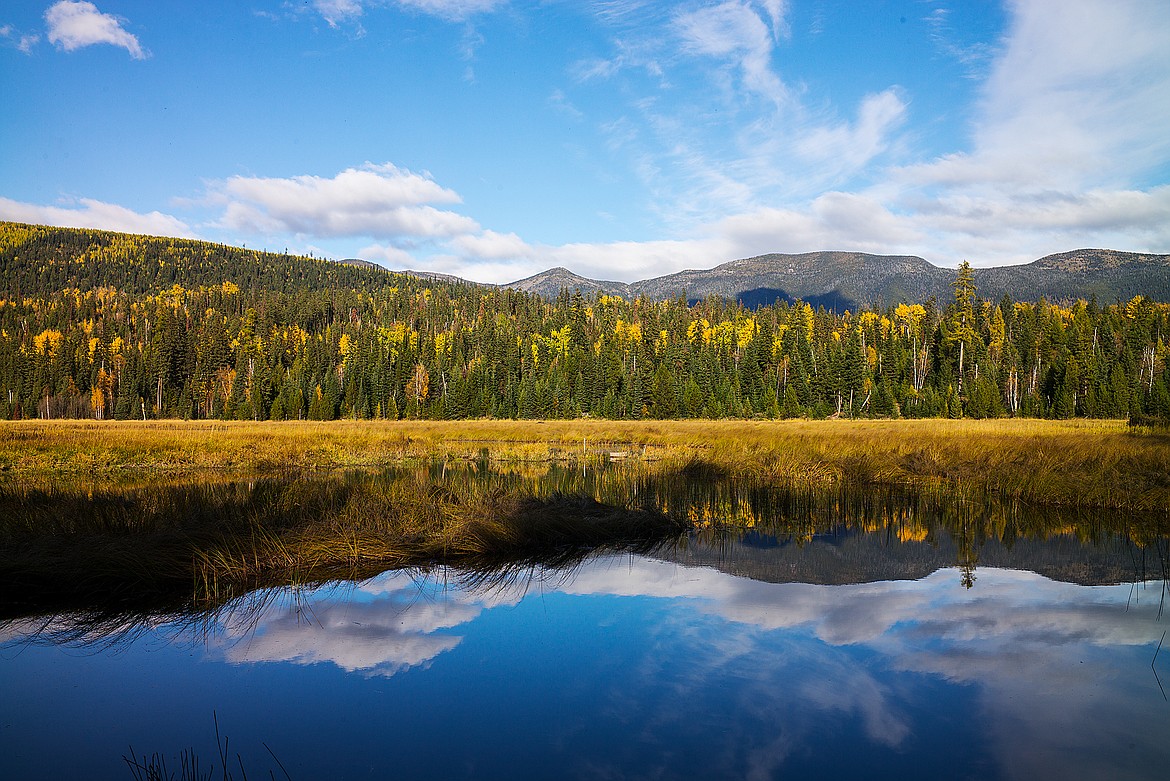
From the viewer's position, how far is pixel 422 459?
31156mm

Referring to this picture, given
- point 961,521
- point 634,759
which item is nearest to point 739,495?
point 961,521

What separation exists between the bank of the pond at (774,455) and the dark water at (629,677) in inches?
249

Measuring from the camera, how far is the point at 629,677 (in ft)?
21.5

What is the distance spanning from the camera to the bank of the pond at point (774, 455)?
16.3 m

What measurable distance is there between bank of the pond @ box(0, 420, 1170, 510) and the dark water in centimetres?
633

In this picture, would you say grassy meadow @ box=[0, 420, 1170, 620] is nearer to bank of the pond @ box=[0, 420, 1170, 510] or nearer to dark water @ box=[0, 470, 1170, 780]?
bank of the pond @ box=[0, 420, 1170, 510]

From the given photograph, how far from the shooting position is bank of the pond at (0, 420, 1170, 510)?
643 inches

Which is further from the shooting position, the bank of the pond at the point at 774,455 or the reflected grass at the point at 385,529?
the bank of the pond at the point at 774,455

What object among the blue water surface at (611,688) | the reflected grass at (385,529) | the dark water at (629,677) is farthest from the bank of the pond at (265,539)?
the blue water surface at (611,688)

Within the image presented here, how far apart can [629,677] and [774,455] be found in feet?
62.1

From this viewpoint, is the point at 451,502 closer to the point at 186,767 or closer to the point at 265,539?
the point at 265,539

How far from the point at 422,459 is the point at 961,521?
23.2 m

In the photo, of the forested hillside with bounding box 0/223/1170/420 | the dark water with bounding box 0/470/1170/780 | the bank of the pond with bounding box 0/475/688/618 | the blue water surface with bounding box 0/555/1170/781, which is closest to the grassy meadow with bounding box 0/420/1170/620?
the bank of the pond with bounding box 0/475/688/618

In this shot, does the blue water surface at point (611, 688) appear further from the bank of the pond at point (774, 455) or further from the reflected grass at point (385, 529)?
the bank of the pond at point (774, 455)
